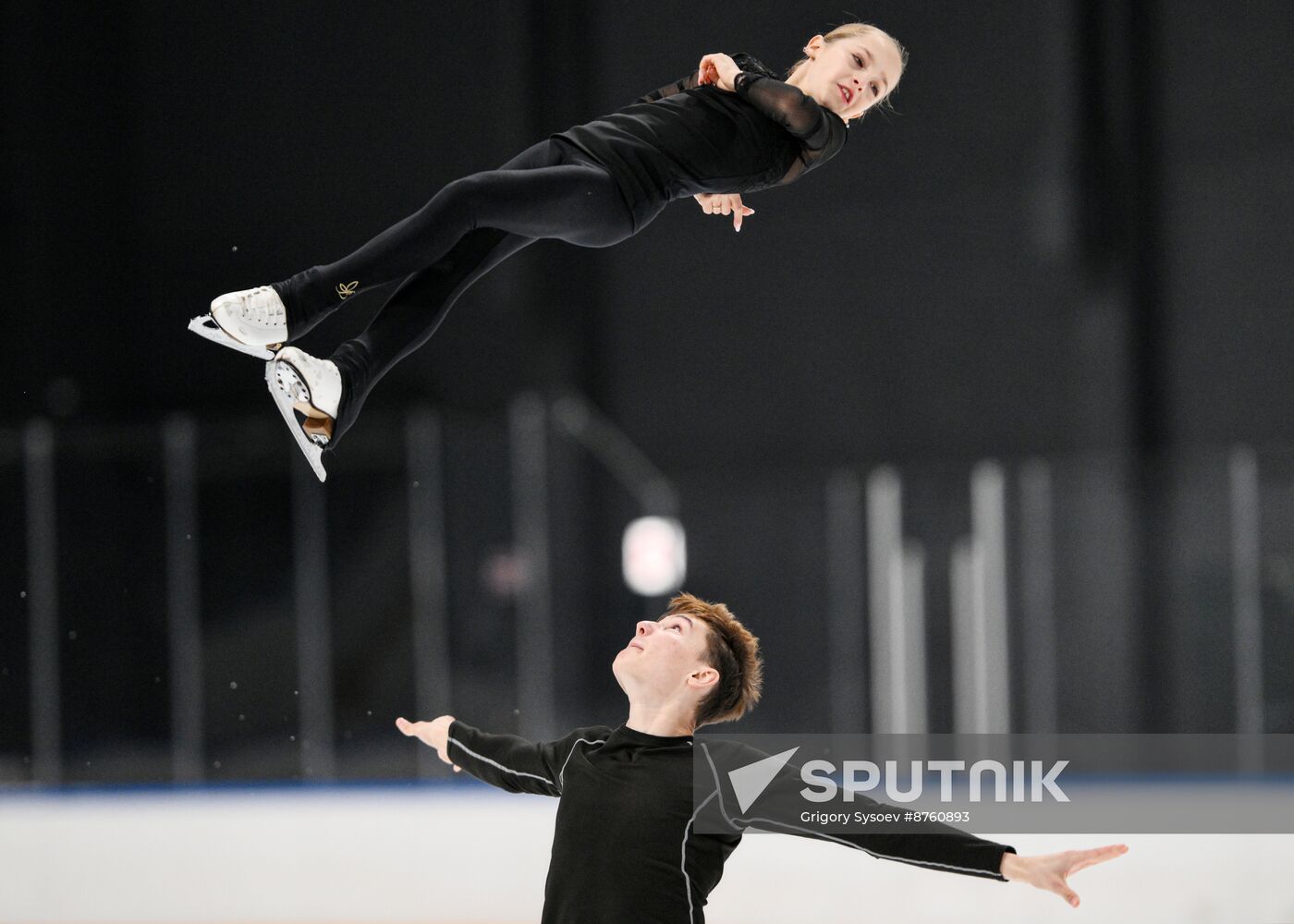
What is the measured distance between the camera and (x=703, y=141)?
127 inches

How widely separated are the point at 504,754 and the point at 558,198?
1156mm

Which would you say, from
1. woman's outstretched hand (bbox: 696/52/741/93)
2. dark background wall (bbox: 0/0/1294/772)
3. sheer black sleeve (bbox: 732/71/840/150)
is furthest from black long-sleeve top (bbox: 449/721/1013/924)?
dark background wall (bbox: 0/0/1294/772)

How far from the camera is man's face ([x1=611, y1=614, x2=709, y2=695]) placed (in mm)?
2900

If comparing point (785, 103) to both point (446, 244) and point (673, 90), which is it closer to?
point (673, 90)

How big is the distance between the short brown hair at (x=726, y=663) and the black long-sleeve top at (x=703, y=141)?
33.8 inches

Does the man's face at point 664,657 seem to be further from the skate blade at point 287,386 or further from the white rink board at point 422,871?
the white rink board at point 422,871

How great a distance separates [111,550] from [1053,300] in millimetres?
5016

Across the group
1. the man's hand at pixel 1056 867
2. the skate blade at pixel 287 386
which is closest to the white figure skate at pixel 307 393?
the skate blade at pixel 287 386

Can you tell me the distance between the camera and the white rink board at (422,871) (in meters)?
4.79

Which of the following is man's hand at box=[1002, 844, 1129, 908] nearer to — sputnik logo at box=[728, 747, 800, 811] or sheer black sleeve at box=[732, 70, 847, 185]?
sputnik logo at box=[728, 747, 800, 811]

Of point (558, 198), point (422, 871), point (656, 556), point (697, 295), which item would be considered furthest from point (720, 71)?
point (697, 295)

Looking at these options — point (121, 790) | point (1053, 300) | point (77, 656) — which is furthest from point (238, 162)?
point (1053, 300)

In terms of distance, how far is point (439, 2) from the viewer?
7.50 meters

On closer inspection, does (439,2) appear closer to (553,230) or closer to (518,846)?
(518,846)
